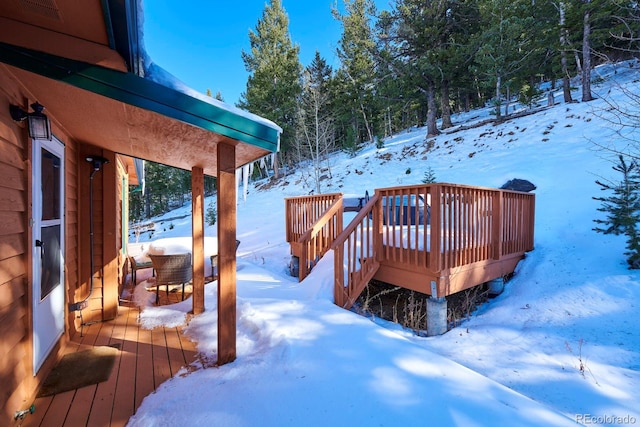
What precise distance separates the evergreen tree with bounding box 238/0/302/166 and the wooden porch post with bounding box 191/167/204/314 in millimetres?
15726

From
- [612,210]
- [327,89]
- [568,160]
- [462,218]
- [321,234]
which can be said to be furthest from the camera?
[327,89]

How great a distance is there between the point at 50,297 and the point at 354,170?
15.3 meters

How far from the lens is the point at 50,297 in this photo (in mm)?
2467

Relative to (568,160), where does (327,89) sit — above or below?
above

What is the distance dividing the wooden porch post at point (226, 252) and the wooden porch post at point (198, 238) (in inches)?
57.4

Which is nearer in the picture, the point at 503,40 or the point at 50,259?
the point at 50,259

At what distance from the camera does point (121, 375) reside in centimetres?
237

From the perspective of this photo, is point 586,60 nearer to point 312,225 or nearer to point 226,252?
point 312,225

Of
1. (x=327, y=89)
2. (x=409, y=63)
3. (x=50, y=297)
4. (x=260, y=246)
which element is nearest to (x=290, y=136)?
(x=327, y=89)

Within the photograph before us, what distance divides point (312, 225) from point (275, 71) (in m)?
17.6

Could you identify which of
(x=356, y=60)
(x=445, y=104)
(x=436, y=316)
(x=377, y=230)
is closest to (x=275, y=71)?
(x=356, y=60)

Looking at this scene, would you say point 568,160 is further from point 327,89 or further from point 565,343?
point 327,89

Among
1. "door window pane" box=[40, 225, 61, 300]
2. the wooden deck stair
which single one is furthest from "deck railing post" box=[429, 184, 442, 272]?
"door window pane" box=[40, 225, 61, 300]

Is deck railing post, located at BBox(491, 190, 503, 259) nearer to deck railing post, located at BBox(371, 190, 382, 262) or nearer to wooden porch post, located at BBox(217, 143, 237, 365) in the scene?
deck railing post, located at BBox(371, 190, 382, 262)
